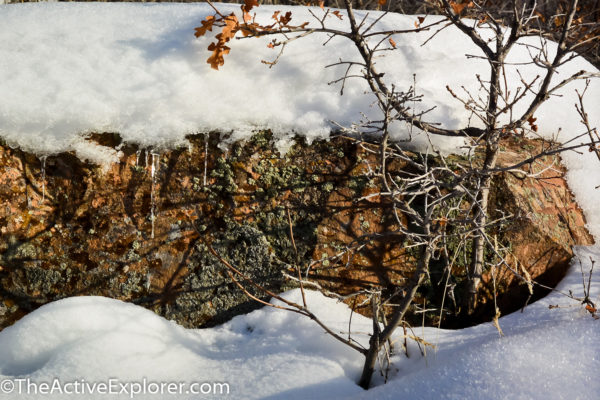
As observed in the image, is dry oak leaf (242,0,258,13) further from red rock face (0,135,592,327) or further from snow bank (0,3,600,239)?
red rock face (0,135,592,327)

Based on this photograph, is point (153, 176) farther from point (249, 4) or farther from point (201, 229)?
point (249, 4)

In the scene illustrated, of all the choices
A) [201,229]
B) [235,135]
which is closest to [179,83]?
[235,135]

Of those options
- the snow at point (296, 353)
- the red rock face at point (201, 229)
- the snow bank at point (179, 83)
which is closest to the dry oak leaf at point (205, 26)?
the snow bank at point (179, 83)

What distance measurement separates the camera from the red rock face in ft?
7.50

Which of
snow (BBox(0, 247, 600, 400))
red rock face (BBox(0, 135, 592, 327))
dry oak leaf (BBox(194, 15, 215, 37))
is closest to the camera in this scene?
snow (BBox(0, 247, 600, 400))

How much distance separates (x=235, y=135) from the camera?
92.5 inches

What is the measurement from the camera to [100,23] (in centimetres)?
262

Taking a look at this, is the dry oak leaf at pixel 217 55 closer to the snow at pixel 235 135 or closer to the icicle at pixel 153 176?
the snow at pixel 235 135

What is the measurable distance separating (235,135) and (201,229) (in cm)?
49

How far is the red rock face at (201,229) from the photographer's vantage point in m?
2.29

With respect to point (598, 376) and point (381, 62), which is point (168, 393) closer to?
point (598, 376)

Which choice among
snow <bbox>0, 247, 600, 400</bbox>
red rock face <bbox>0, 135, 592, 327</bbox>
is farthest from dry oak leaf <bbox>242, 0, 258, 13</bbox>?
snow <bbox>0, 247, 600, 400</bbox>

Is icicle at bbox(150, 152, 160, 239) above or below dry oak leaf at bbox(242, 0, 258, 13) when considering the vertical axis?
below

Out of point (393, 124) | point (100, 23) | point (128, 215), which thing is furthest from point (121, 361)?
point (100, 23)
